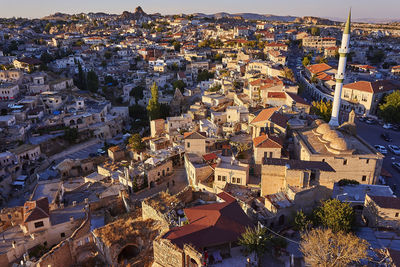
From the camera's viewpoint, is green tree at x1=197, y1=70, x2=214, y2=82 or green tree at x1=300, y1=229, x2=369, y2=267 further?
green tree at x1=197, y1=70, x2=214, y2=82

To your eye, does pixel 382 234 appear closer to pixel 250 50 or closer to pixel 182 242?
pixel 182 242

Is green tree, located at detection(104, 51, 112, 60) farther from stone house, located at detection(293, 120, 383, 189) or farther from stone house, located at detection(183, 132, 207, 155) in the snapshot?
stone house, located at detection(293, 120, 383, 189)

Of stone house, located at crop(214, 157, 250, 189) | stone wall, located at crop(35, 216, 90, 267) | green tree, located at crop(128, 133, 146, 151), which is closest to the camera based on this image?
stone wall, located at crop(35, 216, 90, 267)

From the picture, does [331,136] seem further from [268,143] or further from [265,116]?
[265,116]

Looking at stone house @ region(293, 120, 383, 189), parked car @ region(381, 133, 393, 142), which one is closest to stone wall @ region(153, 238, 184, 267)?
stone house @ region(293, 120, 383, 189)

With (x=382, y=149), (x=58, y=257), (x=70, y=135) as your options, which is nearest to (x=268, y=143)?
(x=382, y=149)

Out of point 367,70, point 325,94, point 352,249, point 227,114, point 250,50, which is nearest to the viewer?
point 352,249

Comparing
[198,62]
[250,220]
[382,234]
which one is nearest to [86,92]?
[198,62]
